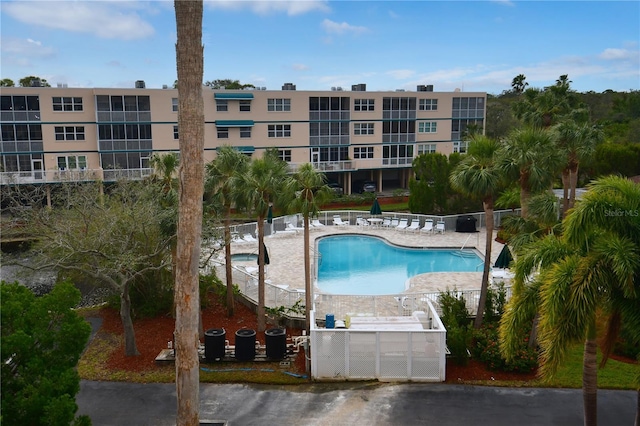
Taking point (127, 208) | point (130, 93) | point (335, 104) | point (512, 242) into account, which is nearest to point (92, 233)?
point (127, 208)

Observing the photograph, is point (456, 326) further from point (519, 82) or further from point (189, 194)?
point (519, 82)

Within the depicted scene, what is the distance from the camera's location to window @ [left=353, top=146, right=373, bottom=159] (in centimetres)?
4856

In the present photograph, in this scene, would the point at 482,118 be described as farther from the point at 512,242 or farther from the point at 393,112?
the point at 512,242

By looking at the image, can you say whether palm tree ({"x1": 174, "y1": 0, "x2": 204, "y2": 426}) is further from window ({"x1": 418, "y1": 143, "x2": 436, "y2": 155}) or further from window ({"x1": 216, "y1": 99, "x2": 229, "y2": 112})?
window ({"x1": 418, "y1": 143, "x2": 436, "y2": 155})

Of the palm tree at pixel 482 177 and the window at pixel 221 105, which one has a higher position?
the window at pixel 221 105

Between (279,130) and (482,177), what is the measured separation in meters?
31.4

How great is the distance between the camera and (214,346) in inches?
581

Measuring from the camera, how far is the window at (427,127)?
1983 inches

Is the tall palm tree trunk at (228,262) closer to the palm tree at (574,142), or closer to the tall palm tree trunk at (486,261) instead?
the tall palm tree trunk at (486,261)

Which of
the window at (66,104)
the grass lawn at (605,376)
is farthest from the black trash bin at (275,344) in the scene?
the window at (66,104)

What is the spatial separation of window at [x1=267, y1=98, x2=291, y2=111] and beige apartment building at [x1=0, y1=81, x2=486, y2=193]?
0.08 metres

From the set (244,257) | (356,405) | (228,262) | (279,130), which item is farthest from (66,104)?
(356,405)

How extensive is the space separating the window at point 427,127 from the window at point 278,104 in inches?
513

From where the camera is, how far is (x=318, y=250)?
97.9ft
